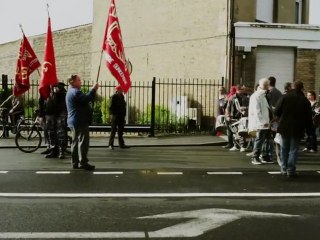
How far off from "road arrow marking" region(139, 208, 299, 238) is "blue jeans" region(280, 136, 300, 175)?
294 cm

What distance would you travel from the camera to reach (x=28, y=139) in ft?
43.1

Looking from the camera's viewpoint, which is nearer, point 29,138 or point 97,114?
point 29,138

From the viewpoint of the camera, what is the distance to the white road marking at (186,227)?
17.9 feet

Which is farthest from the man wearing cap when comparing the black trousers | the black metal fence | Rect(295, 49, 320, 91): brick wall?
Rect(295, 49, 320, 91): brick wall

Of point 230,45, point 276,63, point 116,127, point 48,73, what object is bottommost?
point 116,127

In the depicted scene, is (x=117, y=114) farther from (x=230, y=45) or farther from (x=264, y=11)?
(x=264, y=11)

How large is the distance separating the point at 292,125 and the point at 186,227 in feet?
13.8

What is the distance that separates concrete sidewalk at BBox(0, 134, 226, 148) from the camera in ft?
48.6

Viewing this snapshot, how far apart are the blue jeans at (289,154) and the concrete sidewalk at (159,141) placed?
5794 millimetres

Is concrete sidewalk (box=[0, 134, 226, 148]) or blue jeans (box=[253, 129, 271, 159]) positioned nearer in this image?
blue jeans (box=[253, 129, 271, 159])

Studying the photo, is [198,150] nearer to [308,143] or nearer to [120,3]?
[308,143]

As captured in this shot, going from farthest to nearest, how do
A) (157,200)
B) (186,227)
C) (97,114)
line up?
(97,114) < (157,200) < (186,227)

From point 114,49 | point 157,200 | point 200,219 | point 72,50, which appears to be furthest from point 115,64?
point 72,50

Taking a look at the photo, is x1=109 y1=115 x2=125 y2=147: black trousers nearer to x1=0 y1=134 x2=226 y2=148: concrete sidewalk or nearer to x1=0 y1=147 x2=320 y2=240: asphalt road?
x1=0 y1=134 x2=226 y2=148: concrete sidewalk
